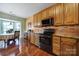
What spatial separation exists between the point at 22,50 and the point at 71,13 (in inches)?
44.7

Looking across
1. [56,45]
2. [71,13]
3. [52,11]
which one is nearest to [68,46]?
[56,45]

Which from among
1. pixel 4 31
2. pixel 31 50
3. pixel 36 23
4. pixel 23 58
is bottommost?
pixel 23 58

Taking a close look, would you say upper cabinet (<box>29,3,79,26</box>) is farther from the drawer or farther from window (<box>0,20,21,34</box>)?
window (<box>0,20,21,34</box>)

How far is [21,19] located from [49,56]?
0.87 m

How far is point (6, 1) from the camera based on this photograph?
187 centimetres

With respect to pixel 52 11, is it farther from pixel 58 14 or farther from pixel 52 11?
pixel 58 14

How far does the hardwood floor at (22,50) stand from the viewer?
193cm

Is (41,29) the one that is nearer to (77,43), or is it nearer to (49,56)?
(49,56)

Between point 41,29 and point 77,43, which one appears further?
point 41,29

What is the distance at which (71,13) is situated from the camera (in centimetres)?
181

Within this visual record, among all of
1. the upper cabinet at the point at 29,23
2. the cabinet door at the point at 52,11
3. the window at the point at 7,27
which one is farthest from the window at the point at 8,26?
the cabinet door at the point at 52,11

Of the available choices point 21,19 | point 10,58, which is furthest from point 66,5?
point 10,58

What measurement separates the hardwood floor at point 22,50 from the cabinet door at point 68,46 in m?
0.32

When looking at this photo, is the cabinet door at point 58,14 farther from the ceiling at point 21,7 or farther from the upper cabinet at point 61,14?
the ceiling at point 21,7
